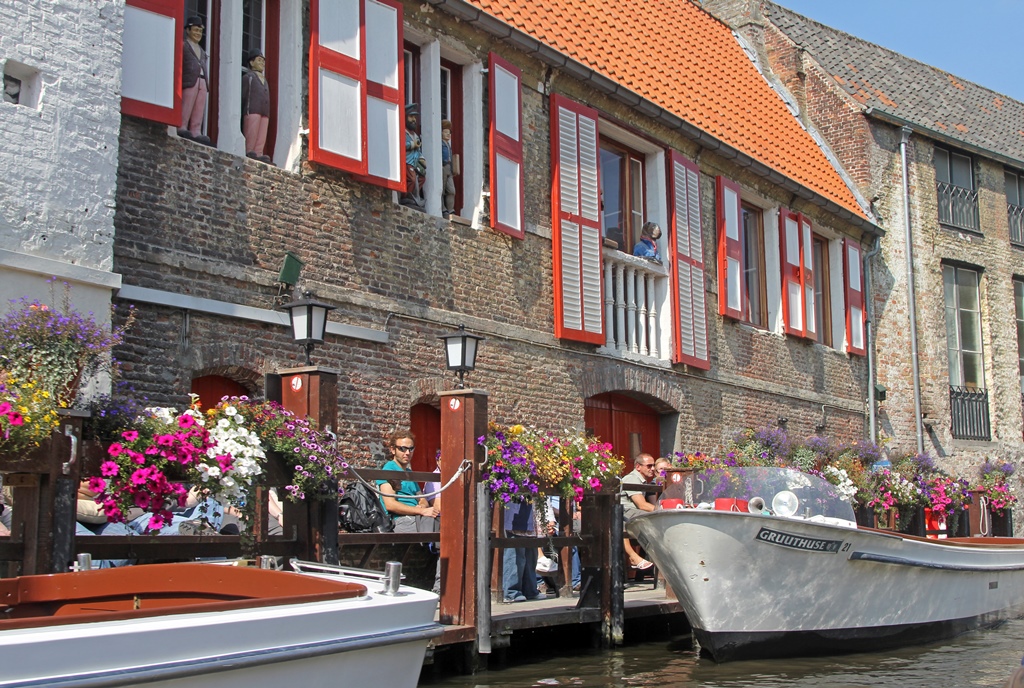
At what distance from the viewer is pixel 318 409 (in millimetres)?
7891

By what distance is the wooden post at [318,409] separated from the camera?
7.71 meters

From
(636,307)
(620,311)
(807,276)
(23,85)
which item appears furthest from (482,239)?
(807,276)

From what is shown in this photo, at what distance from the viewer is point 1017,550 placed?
1340 cm

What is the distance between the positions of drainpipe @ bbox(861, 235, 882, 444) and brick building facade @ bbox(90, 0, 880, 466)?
4.89 ft

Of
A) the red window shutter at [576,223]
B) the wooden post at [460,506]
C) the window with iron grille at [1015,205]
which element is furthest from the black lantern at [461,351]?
the window with iron grille at [1015,205]

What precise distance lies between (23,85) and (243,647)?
515cm

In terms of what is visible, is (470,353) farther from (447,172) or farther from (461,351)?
(447,172)

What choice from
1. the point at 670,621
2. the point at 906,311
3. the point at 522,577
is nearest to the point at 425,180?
the point at 522,577

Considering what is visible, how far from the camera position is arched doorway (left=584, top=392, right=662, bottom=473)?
1431 cm

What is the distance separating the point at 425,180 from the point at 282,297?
93.0 inches

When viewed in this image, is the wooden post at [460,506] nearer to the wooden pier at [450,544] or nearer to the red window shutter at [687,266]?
the wooden pier at [450,544]

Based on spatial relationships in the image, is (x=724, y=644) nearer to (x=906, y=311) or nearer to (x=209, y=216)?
(x=209, y=216)

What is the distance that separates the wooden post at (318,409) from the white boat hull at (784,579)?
264 cm

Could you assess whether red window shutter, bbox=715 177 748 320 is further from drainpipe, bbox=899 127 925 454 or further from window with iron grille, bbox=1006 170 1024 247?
window with iron grille, bbox=1006 170 1024 247
